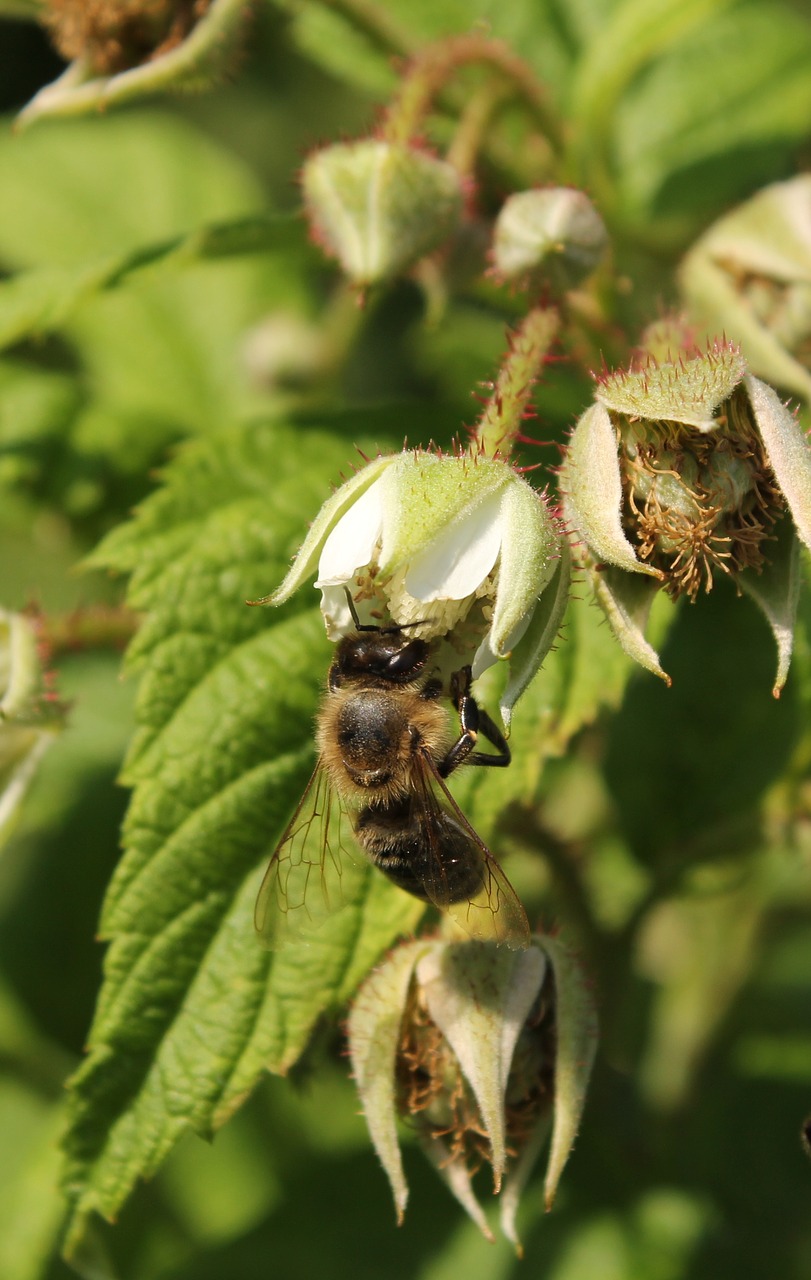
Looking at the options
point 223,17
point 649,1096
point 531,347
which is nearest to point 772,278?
point 531,347

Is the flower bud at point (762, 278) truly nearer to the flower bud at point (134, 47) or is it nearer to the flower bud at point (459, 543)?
the flower bud at point (459, 543)

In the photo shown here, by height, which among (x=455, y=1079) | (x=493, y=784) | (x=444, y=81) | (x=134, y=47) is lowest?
(x=455, y=1079)

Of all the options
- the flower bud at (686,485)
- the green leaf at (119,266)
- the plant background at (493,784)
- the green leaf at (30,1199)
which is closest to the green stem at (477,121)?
the plant background at (493,784)

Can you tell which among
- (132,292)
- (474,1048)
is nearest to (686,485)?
(474,1048)

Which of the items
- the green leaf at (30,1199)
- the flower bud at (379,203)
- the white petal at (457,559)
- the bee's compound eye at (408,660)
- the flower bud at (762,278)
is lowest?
the green leaf at (30,1199)

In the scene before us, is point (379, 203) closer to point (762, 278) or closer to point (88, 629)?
point (762, 278)

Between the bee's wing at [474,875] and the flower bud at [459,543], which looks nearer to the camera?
the flower bud at [459,543]

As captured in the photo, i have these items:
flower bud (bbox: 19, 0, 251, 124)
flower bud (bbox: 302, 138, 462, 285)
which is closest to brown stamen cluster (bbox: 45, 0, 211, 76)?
flower bud (bbox: 19, 0, 251, 124)
